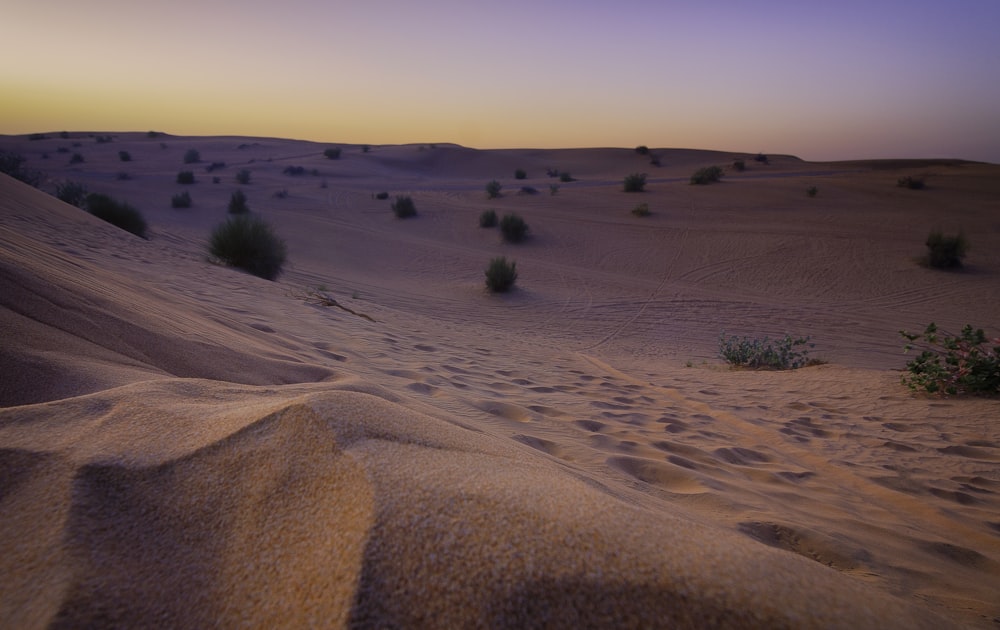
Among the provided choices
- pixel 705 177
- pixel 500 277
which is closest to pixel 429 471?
pixel 500 277

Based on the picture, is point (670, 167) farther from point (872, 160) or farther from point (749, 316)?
point (749, 316)

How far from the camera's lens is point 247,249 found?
1144 centimetres

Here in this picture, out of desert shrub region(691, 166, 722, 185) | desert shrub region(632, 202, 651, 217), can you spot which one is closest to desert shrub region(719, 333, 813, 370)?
desert shrub region(632, 202, 651, 217)

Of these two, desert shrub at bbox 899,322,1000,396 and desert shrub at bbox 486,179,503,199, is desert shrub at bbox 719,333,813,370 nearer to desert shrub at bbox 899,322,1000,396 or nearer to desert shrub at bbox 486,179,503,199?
desert shrub at bbox 899,322,1000,396

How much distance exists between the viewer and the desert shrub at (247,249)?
37.1 feet

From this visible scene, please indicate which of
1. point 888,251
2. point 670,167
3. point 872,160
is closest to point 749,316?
point 888,251

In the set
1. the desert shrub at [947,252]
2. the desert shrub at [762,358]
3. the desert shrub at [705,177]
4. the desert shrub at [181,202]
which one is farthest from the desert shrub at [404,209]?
the desert shrub at [947,252]

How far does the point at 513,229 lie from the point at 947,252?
13.4 meters

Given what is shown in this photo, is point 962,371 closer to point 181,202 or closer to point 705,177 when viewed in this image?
point 181,202

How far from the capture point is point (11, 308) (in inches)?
103

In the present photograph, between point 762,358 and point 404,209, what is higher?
point 404,209

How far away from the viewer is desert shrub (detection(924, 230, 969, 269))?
15.8 meters

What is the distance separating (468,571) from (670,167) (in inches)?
2354

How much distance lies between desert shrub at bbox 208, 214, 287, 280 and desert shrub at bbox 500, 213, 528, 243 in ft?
31.5
